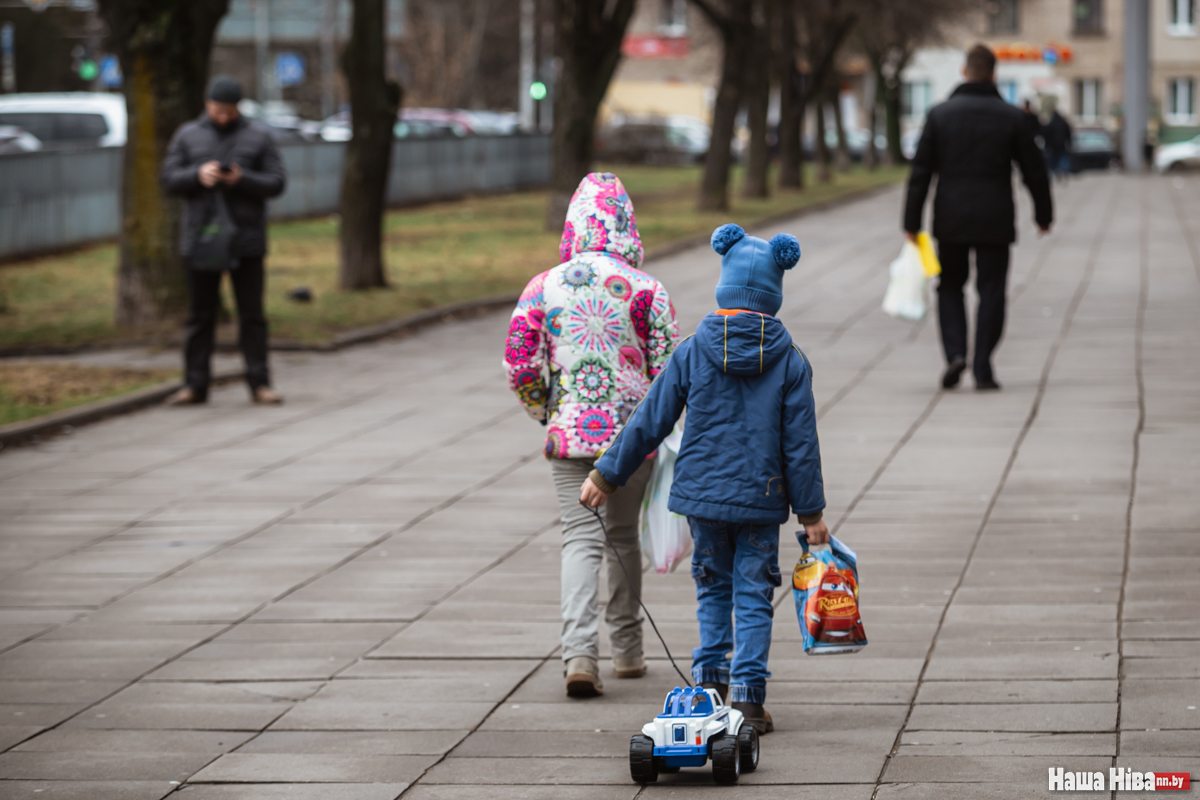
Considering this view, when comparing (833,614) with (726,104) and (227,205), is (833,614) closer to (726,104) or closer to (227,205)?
(227,205)

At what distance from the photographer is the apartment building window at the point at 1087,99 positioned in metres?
73.5

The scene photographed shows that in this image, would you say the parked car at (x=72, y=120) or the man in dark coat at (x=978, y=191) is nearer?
the man in dark coat at (x=978, y=191)

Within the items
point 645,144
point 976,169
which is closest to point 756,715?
point 976,169

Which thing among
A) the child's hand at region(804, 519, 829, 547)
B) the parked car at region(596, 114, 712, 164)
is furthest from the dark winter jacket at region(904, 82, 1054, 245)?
the parked car at region(596, 114, 712, 164)

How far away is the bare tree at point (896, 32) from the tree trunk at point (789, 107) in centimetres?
192

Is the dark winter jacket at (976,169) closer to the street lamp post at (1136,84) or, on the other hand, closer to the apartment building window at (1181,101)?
the street lamp post at (1136,84)

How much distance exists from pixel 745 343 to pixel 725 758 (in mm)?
1084

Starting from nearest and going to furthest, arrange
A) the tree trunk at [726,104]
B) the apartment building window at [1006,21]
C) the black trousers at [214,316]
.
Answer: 1. the black trousers at [214,316]
2. the tree trunk at [726,104]
3. the apartment building window at [1006,21]

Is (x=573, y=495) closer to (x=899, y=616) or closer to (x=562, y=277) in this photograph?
(x=562, y=277)

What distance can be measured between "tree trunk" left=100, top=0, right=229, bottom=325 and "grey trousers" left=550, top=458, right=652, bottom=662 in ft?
30.3

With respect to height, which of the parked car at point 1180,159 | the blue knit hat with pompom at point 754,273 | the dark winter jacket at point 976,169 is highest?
the parked car at point 1180,159

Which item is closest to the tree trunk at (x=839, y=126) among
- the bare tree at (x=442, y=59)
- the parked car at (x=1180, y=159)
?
the parked car at (x=1180, y=159)

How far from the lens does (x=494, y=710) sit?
16.9 feet

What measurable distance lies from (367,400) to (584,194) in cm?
619
